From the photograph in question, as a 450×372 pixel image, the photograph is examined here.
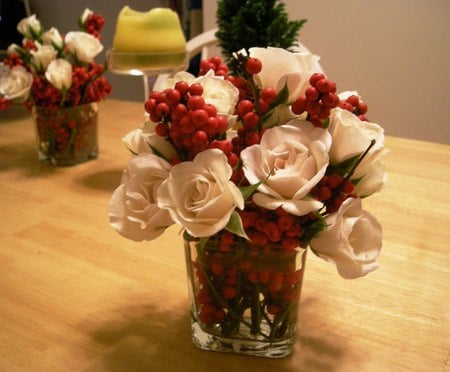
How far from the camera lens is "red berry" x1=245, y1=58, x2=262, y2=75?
1.43 ft

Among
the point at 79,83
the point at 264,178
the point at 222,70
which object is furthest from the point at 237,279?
the point at 79,83

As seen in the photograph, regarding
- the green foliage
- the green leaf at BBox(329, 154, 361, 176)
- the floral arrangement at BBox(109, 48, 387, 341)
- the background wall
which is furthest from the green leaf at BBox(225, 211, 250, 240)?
the background wall

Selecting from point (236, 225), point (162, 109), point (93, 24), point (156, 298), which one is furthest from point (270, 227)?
point (93, 24)

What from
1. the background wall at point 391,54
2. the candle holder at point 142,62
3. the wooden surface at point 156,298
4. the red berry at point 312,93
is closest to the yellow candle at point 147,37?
the candle holder at point 142,62

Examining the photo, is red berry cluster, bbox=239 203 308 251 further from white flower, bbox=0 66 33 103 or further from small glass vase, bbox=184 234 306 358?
white flower, bbox=0 66 33 103

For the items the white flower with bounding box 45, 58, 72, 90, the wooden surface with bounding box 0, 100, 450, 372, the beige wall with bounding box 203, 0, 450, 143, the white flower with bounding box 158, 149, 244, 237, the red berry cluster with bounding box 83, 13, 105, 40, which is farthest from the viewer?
the beige wall with bounding box 203, 0, 450, 143

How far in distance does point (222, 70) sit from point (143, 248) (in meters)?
0.32

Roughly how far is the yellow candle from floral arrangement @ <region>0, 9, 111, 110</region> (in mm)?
62

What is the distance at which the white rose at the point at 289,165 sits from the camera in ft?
1.33

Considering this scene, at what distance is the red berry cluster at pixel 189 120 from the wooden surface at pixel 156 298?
0.75ft

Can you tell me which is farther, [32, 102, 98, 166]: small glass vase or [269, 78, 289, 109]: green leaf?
[32, 102, 98, 166]: small glass vase

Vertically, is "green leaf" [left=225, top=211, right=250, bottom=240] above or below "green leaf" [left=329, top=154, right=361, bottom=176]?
below

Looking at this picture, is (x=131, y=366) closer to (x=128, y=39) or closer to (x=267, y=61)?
(x=267, y=61)

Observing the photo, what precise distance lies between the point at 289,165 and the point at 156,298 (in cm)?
29
